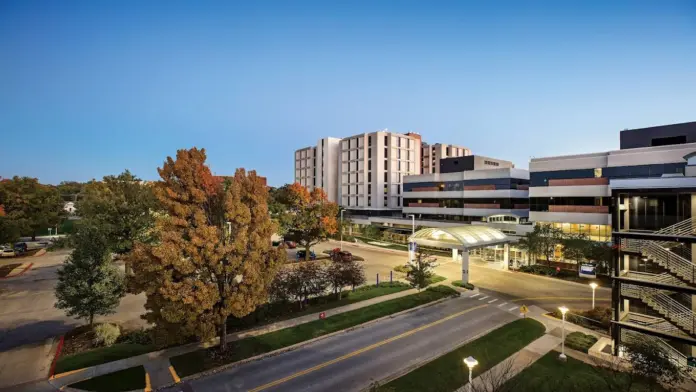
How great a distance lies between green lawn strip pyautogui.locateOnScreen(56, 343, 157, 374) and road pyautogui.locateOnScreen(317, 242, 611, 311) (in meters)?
22.1

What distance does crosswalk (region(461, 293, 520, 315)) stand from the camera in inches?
993

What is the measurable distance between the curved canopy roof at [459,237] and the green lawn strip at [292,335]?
5443 millimetres

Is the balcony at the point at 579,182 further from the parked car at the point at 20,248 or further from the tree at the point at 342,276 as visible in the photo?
the parked car at the point at 20,248

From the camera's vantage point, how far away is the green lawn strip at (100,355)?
52.6ft

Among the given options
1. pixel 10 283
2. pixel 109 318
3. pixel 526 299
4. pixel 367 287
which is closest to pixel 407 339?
pixel 367 287

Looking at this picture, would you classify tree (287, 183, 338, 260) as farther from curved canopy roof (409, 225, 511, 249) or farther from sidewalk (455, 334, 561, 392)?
sidewalk (455, 334, 561, 392)

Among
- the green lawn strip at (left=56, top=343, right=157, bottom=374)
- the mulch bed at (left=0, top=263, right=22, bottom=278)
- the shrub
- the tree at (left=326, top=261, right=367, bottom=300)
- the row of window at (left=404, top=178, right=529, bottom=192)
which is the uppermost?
the row of window at (left=404, top=178, right=529, bottom=192)

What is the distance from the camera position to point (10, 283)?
104 ft

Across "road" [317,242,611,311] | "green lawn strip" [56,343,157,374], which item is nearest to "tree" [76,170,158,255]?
"green lawn strip" [56,343,157,374]

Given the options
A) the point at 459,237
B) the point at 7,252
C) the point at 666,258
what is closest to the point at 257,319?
the point at 459,237

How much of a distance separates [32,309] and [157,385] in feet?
59.2

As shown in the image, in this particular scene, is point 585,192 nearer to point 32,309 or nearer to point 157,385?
point 157,385

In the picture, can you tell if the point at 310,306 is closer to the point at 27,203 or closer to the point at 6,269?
the point at 6,269

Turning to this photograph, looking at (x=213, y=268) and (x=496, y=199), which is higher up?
(x=496, y=199)
